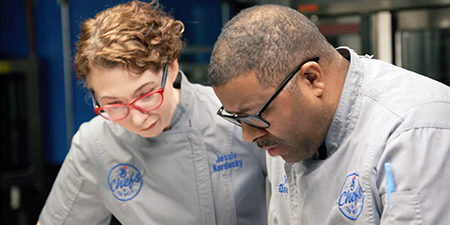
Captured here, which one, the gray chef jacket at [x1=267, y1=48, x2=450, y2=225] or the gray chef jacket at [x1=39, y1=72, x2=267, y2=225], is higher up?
the gray chef jacket at [x1=267, y1=48, x2=450, y2=225]

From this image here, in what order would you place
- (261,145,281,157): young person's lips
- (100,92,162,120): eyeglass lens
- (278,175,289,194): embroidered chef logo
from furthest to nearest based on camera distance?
1. (100,92,162,120): eyeglass lens
2. (278,175,289,194): embroidered chef logo
3. (261,145,281,157): young person's lips

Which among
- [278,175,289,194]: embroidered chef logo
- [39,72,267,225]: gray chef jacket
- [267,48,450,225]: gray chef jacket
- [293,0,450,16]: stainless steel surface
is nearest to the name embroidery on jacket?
[39,72,267,225]: gray chef jacket

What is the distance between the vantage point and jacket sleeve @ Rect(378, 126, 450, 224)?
3.17 ft

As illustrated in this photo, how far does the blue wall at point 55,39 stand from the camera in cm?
336

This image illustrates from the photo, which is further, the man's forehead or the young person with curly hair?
the young person with curly hair

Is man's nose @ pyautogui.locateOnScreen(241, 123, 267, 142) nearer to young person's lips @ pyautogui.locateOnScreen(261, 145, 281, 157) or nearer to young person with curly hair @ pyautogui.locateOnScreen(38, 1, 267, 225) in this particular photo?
young person's lips @ pyautogui.locateOnScreen(261, 145, 281, 157)

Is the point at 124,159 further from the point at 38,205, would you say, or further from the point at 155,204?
the point at 38,205

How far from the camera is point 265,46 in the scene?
1.07 meters

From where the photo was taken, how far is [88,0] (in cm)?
329

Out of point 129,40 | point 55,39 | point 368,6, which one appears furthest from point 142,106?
point 55,39

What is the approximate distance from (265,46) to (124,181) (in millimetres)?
828

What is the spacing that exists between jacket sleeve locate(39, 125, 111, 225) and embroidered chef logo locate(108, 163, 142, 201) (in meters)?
0.07

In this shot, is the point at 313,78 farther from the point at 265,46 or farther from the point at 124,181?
the point at 124,181

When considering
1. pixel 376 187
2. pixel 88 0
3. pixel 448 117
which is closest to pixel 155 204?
pixel 376 187
